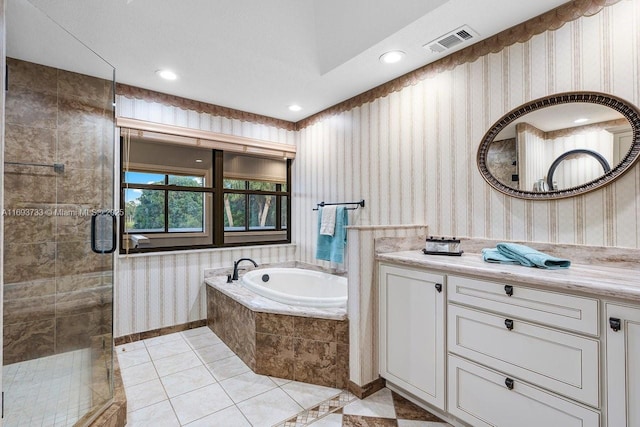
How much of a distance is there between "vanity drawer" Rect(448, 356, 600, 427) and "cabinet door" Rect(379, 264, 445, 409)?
0.28 ft

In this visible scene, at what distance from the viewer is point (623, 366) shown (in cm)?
106

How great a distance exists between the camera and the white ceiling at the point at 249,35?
5.63 feet

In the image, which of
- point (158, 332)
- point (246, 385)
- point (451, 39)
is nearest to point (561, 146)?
point (451, 39)

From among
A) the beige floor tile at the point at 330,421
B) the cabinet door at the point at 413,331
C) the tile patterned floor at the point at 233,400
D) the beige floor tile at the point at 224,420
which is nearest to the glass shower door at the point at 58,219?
the tile patterned floor at the point at 233,400

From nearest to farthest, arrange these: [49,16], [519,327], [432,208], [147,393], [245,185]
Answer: [519,327]
[49,16]
[147,393]
[432,208]
[245,185]

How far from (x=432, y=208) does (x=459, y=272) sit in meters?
0.84

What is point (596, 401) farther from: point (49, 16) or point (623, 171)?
point (49, 16)

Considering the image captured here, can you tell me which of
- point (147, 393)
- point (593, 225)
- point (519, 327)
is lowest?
point (147, 393)

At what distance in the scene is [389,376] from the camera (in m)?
1.91

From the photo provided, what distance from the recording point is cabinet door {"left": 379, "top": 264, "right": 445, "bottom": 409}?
5.40 ft

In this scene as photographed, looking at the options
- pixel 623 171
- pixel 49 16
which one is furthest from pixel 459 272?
pixel 49 16

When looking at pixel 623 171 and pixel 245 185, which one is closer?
pixel 623 171

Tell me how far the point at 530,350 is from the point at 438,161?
4.48 ft

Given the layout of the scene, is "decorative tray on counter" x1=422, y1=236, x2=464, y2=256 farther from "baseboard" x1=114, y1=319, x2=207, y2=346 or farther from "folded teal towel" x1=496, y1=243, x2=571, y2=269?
"baseboard" x1=114, y1=319, x2=207, y2=346
